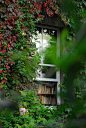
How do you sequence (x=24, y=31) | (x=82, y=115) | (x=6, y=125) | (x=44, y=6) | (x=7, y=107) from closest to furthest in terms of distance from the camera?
1. (x=82, y=115)
2. (x=7, y=107)
3. (x=6, y=125)
4. (x=24, y=31)
5. (x=44, y=6)

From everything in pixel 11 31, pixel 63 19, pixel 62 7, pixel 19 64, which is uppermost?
pixel 63 19

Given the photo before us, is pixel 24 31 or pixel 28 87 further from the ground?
pixel 24 31

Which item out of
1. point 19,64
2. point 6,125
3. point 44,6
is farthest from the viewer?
point 44,6

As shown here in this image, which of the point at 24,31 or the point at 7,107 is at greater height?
the point at 24,31

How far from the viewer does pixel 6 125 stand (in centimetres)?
287

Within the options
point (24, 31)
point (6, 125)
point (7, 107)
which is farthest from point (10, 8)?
point (7, 107)

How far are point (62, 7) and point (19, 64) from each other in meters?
3.36

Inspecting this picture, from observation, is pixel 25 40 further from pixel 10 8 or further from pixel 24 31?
pixel 10 8

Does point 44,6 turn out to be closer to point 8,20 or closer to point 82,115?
point 8,20

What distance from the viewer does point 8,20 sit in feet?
12.3

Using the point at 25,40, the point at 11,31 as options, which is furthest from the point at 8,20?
the point at 25,40

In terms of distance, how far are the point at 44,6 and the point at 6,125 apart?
2484mm

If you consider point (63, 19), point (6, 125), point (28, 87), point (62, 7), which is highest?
point (63, 19)

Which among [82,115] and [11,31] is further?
[11,31]
